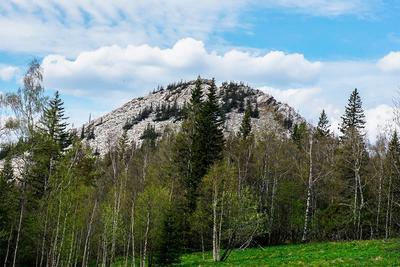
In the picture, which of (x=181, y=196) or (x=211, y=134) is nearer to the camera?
(x=181, y=196)

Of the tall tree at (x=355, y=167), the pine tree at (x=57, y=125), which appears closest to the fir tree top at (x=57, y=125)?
the pine tree at (x=57, y=125)

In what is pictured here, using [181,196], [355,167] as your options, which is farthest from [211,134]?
[355,167]

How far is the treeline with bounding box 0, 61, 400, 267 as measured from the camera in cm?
3694

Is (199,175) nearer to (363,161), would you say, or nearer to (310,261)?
(363,161)

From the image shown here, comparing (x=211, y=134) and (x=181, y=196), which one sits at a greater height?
(x=211, y=134)

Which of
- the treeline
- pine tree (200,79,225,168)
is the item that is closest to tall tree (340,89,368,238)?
the treeline

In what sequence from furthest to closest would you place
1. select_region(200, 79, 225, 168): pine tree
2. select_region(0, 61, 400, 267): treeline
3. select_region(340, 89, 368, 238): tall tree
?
select_region(200, 79, 225, 168): pine tree → select_region(340, 89, 368, 238): tall tree → select_region(0, 61, 400, 267): treeline

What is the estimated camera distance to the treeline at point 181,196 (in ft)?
121

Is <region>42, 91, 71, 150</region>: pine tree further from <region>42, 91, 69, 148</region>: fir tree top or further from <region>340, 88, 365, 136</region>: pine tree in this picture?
<region>340, 88, 365, 136</region>: pine tree

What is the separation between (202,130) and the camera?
196 feet

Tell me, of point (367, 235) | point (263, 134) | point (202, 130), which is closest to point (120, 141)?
point (202, 130)

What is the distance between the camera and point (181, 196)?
54875 mm

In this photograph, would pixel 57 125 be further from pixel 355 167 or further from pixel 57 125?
pixel 355 167

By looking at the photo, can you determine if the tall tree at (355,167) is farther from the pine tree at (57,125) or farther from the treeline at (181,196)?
the pine tree at (57,125)
